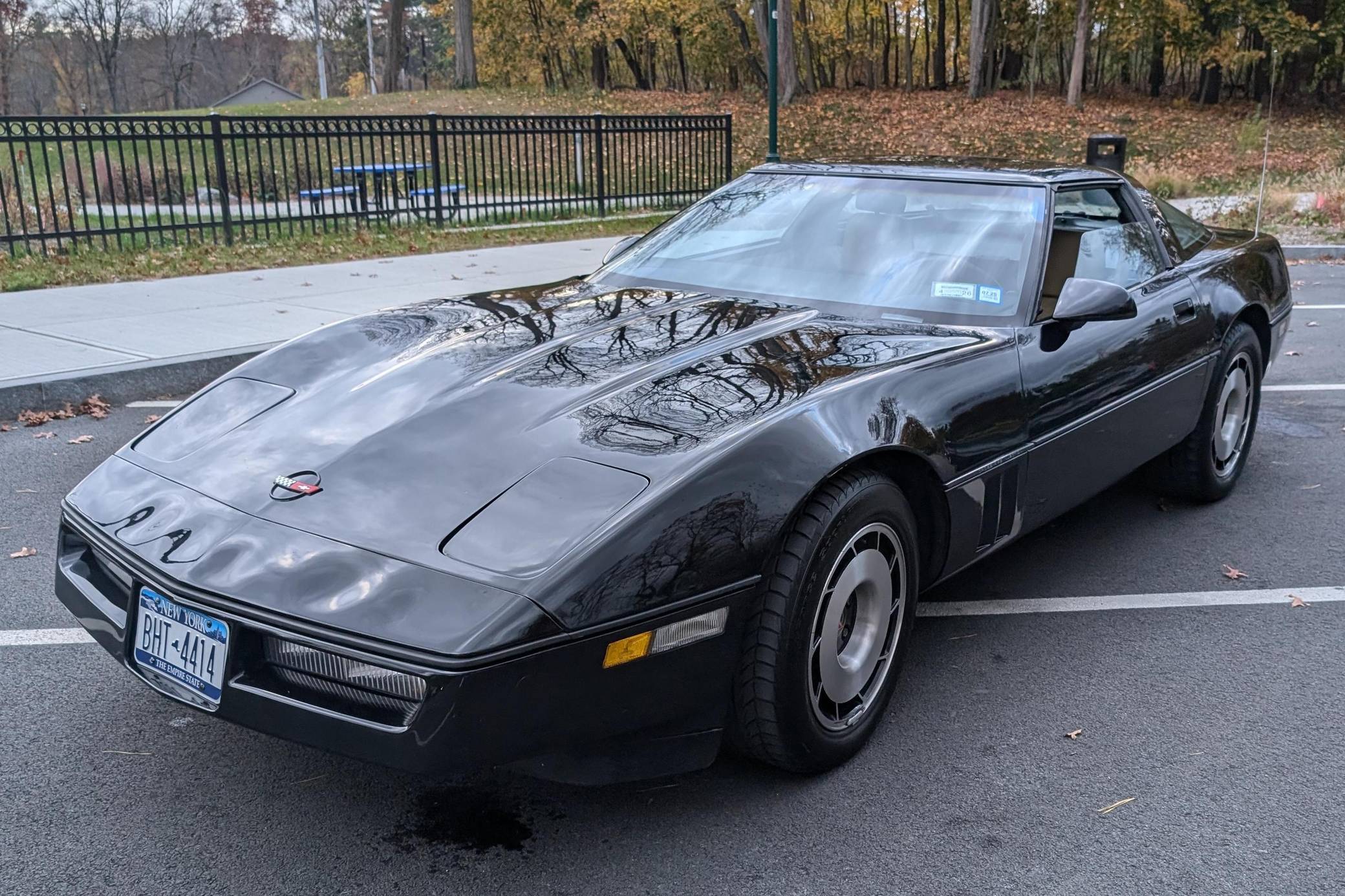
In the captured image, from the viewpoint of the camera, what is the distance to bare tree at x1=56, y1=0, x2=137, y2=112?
5931 centimetres

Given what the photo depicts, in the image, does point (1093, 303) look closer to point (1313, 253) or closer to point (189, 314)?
point (189, 314)

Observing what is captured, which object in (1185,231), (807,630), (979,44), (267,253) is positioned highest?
(979,44)

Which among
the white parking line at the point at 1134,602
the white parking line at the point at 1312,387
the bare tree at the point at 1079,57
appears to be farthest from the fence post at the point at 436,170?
the bare tree at the point at 1079,57

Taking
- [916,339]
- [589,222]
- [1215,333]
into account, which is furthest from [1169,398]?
[589,222]

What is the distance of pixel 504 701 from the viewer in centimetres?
212

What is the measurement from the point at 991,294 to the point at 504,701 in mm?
2184

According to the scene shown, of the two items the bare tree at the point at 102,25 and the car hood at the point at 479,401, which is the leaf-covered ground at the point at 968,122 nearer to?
the car hood at the point at 479,401

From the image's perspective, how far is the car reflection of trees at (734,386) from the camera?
2586mm

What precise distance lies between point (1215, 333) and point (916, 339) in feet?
6.11

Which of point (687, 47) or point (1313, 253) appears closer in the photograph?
point (1313, 253)

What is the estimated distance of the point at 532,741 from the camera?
2.19 metres

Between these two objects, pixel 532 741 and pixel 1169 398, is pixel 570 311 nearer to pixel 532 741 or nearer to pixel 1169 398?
pixel 532 741

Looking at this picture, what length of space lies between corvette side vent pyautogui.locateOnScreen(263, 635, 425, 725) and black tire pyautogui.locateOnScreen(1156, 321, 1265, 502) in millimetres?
3581

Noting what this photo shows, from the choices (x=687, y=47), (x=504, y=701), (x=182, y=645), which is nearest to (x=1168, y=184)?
(x=504, y=701)
